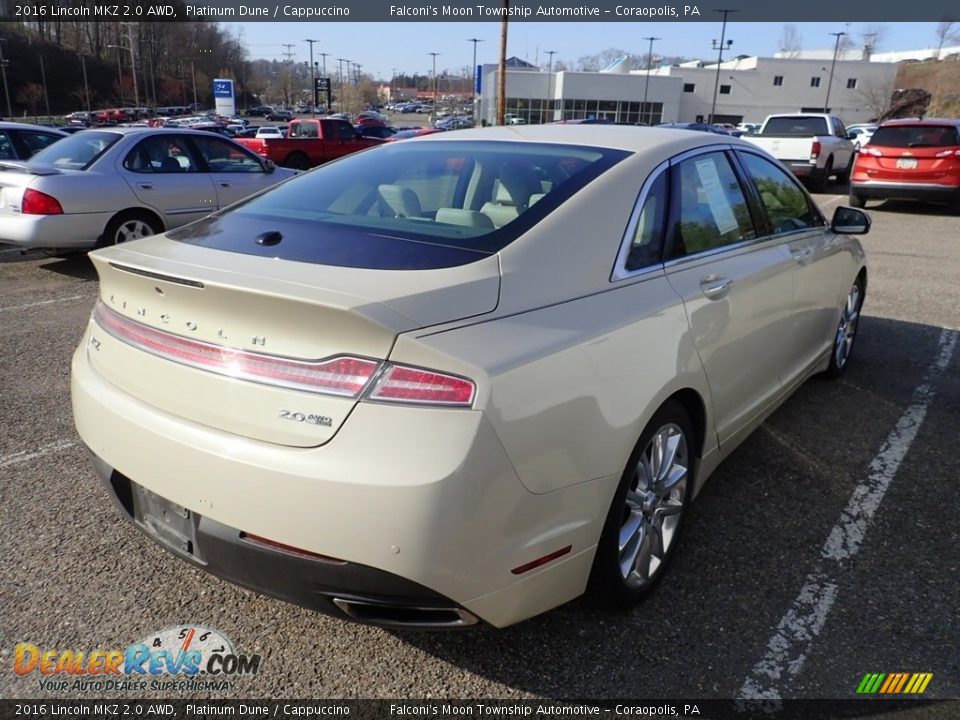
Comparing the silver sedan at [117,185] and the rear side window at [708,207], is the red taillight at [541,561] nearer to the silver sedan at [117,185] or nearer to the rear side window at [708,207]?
the rear side window at [708,207]

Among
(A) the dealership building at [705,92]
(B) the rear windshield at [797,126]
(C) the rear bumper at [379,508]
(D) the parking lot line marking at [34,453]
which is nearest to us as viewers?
(C) the rear bumper at [379,508]

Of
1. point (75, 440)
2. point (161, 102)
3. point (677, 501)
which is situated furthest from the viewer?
point (161, 102)

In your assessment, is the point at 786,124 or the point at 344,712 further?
the point at 786,124

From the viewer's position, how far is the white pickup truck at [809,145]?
1628 cm

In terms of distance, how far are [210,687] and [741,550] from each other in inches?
80.1

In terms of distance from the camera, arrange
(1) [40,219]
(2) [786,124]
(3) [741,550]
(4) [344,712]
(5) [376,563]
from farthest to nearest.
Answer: (2) [786,124] < (1) [40,219] < (3) [741,550] < (4) [344,712] < (5) [376,563]

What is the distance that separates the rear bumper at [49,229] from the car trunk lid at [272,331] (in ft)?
19.5

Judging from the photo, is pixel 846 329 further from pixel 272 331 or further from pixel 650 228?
pixel 272 331

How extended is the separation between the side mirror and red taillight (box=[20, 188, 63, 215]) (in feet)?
22.7

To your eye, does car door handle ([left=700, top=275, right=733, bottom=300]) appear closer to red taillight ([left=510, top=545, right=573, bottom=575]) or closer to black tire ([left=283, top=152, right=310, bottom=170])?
red taillight ([left=510, top=545, right=573, bottom=575])

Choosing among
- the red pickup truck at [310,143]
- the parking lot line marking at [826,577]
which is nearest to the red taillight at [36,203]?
the parking lot line marking at [826,577]

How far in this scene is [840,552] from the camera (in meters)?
2.96

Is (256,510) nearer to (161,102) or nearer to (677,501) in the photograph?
(677,501)

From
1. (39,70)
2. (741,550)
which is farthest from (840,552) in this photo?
(39,70)
